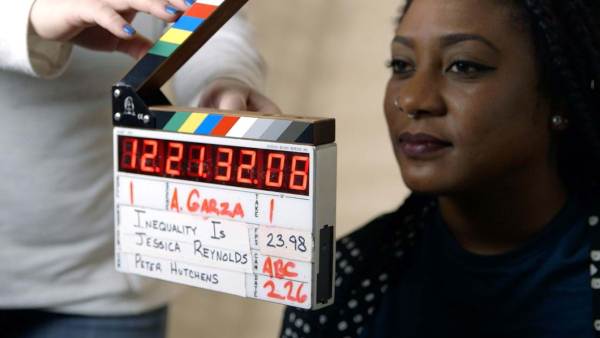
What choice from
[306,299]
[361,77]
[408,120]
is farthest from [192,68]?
[361,77]

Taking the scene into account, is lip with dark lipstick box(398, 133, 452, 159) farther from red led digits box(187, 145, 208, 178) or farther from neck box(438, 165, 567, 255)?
red led digits box(187, 145, 208, 178)

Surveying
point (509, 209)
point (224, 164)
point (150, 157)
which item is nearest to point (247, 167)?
point (224, 164)

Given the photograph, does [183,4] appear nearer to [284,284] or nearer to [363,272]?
[284,284]

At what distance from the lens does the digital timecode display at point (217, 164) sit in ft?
3.32

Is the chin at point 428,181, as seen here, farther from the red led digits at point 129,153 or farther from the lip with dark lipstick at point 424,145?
the red led digits at point 129,153

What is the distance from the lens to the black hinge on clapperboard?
1.09 metres

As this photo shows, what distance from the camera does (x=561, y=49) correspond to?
4.19 ft

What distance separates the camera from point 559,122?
1.32 metres

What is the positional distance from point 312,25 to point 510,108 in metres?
1.21

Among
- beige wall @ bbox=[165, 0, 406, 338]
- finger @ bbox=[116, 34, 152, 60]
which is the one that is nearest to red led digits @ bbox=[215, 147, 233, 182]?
finger @ bbox=[116, 34, 152, 60]

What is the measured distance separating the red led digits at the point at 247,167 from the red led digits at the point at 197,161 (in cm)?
5

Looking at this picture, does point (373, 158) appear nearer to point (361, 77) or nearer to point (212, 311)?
point (361, 77)

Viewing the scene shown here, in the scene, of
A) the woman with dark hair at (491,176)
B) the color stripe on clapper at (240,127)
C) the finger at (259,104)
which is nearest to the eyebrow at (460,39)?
the woman with dark hair at (491,176)

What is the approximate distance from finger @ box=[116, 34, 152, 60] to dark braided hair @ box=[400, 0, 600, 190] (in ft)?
1.56
